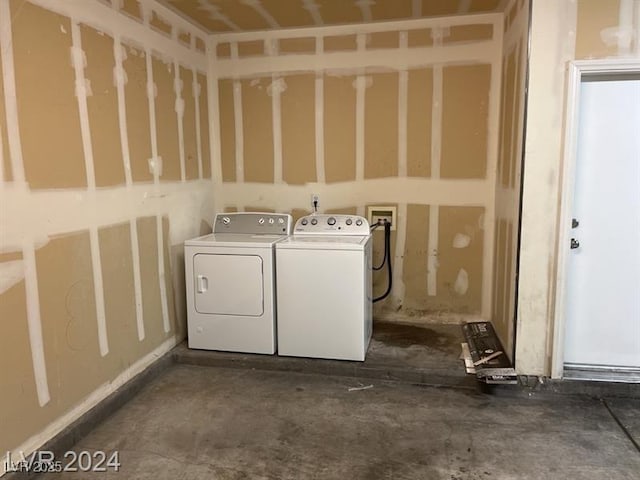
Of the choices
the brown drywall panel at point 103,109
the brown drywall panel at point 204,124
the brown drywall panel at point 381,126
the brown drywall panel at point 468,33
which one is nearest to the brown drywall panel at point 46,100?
the brown drywall panel at point 103,109

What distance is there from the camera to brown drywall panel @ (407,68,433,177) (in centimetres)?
352

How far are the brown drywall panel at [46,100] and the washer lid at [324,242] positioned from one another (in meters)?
1.26

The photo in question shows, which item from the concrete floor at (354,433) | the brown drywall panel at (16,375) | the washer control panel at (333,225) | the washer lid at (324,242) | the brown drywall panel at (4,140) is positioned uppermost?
the brown drywall panel at (4,140)

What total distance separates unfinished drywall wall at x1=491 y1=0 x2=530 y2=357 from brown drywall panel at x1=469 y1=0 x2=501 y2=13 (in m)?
0.09

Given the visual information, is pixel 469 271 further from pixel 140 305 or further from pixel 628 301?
pixel 140 305

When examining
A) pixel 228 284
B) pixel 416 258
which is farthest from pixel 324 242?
pixel 416 258

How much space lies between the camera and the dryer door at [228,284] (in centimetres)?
304

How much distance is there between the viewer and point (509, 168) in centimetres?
302

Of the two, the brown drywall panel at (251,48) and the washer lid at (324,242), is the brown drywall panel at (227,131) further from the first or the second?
the washer lid at (324,242)

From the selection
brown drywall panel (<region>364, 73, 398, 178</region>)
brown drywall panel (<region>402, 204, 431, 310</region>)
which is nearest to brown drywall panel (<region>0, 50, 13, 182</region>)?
brown drywall panel (<region>364, 73, 398, 178</region>)

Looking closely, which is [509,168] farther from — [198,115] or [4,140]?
[4,140]

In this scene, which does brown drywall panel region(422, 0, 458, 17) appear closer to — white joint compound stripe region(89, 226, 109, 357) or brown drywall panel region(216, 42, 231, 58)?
brown drywall panel region(216, 42, 231, 58)

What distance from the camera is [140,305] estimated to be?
113 inches

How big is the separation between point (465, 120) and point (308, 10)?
1.38m
